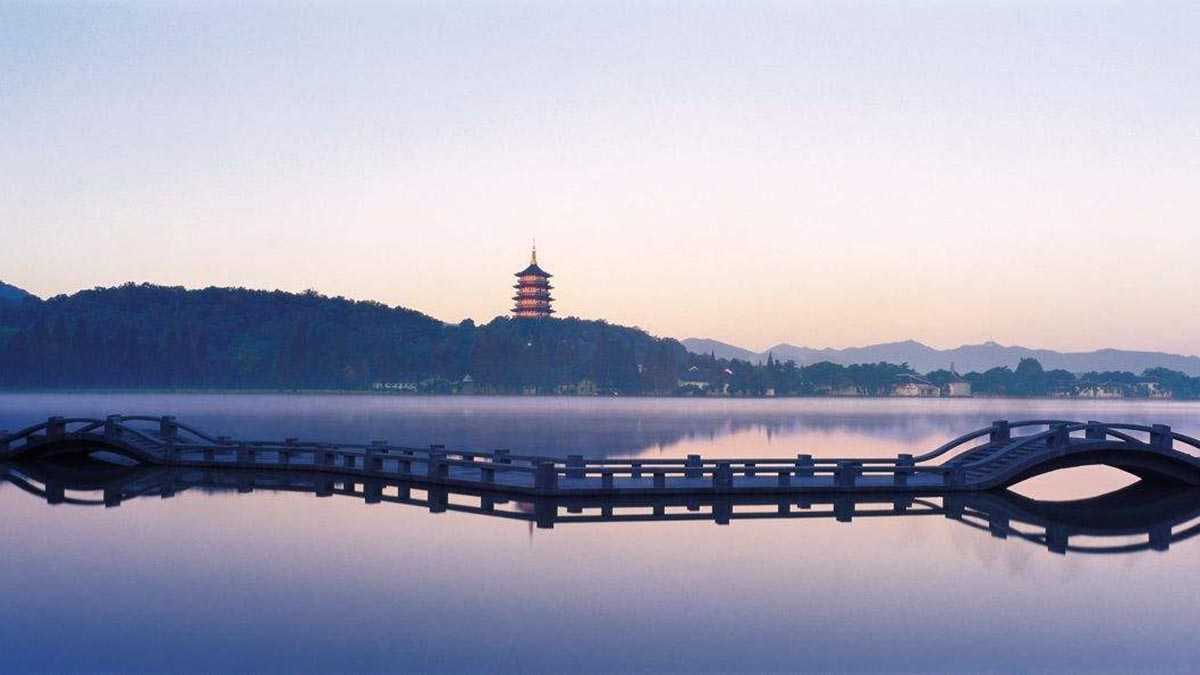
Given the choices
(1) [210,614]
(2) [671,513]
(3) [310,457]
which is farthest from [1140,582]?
(3) [310,457]

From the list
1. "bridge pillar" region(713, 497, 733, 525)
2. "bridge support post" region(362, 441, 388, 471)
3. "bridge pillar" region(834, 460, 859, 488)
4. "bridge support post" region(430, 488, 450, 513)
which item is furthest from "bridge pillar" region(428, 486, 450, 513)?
"bridge pillar" region(834, 460, 859, 488)

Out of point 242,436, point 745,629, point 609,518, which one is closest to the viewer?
point 745,629

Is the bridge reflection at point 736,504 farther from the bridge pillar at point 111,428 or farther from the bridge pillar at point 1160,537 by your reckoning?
the bridge pillar at point 111,428

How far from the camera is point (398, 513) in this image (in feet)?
74.1

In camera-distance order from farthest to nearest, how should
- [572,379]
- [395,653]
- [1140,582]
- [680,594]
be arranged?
[572,379]
[1140,582]
[680,594]
[395,653]

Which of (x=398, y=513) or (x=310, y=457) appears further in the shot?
(x=310, y=457)

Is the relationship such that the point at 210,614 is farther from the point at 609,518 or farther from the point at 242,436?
the point at 242,436

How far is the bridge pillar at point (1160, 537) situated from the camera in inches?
790

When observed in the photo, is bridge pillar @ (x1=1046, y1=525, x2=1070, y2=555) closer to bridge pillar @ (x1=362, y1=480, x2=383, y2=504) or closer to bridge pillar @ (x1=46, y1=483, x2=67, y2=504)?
bridge pillar @ (x1=362, y1=480, x2=383, y2=504)

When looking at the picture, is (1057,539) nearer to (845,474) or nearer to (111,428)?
(845,474)

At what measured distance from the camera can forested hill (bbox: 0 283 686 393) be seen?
14225 cm

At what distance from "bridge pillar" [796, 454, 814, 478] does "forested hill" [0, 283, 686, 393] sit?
431 ft

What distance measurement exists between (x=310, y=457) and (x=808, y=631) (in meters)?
31.3

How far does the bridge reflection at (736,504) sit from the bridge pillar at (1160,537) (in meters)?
0.02
